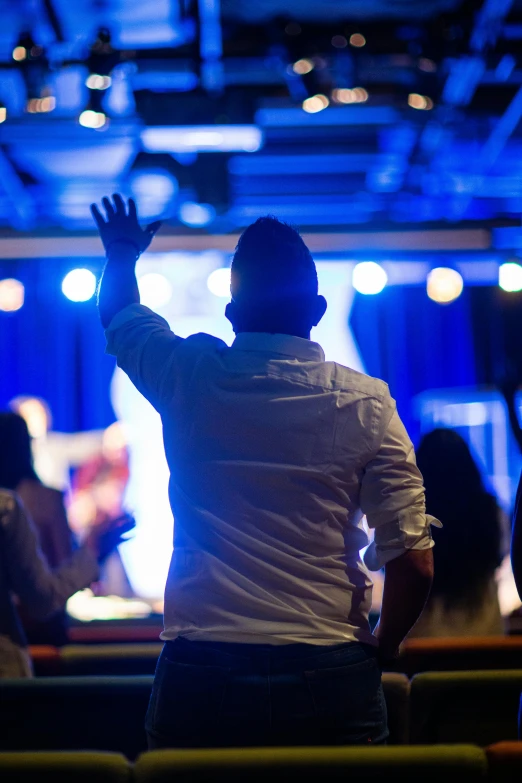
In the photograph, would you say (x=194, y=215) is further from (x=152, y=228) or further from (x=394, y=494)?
(x=394, y=494)

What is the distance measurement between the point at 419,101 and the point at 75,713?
13.2 ft

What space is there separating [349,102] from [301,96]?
27 centimetres

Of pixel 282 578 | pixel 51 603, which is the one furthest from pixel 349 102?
pixel 282 578

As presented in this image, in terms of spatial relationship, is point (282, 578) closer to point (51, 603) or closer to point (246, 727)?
point (246, 727)

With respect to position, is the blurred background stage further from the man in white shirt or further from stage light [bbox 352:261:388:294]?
the man in white shirt

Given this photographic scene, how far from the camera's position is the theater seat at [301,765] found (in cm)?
117

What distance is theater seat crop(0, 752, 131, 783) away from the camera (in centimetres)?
119

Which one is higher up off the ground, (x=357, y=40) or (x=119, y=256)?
(x=357, y=40)

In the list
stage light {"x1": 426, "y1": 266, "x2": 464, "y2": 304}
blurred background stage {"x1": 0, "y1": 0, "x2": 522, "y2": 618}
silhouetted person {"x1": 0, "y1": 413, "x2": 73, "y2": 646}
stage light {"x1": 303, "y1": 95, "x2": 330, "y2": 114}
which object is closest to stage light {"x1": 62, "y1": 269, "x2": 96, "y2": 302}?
blurred background stage {"x1": 0, "y1": 0, "x2": 522, "y2": 618}

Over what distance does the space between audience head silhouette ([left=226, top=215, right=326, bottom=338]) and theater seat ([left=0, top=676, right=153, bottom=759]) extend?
2.74ft

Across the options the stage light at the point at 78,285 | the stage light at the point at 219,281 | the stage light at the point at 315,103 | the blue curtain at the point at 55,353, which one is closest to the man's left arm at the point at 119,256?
the stage light at the point at 315,103

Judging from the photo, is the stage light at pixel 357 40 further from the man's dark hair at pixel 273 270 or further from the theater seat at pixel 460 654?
the man's dark hair at pixel 273 270

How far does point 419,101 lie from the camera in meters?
4.86

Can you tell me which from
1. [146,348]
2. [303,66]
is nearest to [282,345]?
[146,348]
